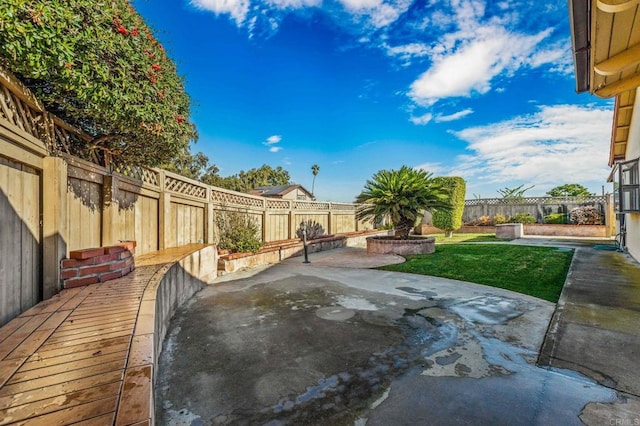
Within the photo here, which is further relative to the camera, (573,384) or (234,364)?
(234,364)

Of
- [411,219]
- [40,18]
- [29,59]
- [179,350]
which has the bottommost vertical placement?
[179,350]

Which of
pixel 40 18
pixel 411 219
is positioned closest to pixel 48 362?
pixel 40 18

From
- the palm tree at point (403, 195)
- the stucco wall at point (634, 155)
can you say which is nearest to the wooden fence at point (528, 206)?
the stucco wall at point (634, 155)

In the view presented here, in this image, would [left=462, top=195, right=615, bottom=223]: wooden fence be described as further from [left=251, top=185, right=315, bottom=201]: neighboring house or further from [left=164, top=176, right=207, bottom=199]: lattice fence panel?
[left=164, top=176, right=207, bottom=199]: lattice fence panel

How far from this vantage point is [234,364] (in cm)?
255

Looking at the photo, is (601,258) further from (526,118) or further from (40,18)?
(40,18)

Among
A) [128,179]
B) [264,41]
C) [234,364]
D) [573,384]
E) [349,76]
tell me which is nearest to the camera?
[573,384]

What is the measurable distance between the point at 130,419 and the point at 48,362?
0.93 m

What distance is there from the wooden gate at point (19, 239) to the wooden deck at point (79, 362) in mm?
150

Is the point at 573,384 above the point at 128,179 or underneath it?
underneath

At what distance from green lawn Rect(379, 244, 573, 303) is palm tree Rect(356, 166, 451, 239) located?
1.69m

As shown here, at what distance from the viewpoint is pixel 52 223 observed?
2871mm

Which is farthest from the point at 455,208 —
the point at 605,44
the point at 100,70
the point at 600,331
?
the point at 100,70

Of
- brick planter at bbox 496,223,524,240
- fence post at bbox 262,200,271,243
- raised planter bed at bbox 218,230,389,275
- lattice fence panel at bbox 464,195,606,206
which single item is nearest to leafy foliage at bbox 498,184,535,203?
lattice fence panel at bbox 464,195,606,206
